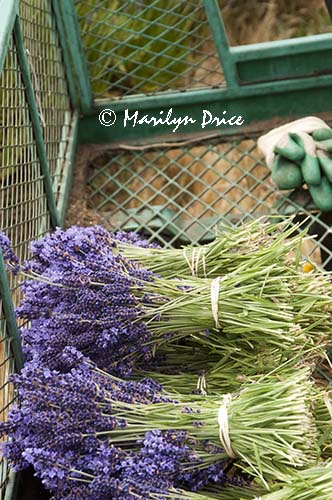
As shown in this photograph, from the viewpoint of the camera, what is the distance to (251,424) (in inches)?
65.6

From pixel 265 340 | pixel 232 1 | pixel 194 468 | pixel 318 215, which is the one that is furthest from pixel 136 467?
pixel 232 1

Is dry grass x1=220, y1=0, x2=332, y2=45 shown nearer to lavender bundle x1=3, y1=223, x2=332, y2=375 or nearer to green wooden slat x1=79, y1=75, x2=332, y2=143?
green wooden slat x1=79, y1=75, x2=332, y2=143

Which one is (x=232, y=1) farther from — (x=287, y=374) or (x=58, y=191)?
(x=287, y=374)

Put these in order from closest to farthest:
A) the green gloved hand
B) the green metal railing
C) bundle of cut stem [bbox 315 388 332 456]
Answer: bundle of cut stem [bbox 315 388 332 456] → the green metal railing → the green gloved hand

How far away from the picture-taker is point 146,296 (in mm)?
1852

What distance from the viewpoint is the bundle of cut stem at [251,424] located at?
165 centimetres

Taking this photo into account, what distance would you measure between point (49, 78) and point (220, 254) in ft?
3.21

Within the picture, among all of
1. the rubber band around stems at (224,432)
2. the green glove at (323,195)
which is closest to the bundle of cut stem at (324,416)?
the rubber band around stems at (224,432)

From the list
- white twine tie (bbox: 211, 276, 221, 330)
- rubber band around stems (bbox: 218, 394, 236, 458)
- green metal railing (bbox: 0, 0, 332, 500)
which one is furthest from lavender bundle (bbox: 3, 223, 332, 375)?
green metal railing (bbox: 0, 0, 332, 500)

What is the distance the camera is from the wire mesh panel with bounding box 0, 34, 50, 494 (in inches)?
85.4

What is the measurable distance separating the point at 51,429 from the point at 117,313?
273mm

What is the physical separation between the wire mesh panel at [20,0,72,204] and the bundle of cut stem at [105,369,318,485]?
1080 mm

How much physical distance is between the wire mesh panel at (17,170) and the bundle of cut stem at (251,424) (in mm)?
504

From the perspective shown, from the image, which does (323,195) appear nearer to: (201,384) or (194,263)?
(194,263)
